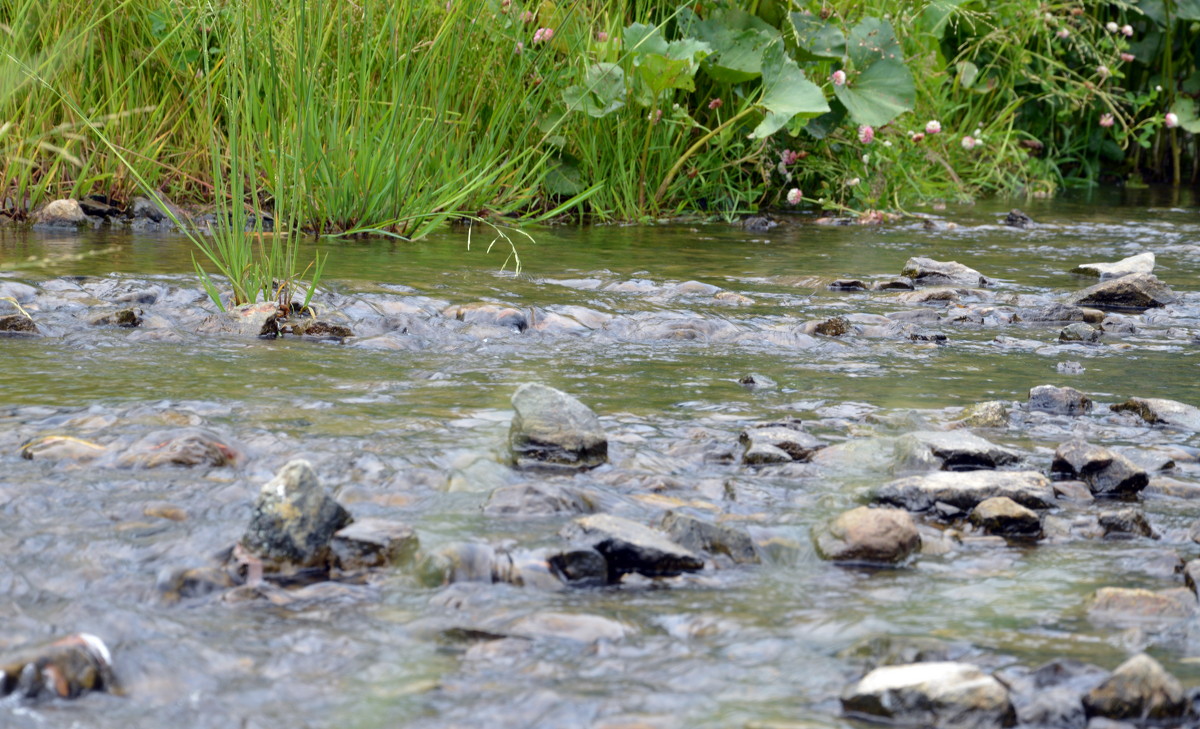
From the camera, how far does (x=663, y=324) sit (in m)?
3.26

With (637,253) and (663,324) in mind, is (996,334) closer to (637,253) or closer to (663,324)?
(663,324)

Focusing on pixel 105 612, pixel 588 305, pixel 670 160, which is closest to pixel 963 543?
pixel 105 612

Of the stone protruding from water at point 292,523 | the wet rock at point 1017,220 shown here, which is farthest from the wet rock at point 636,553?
the wet rock at point 1017,220

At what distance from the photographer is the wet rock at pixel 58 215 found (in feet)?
15.8

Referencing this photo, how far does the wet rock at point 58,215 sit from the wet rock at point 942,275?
10.8 feet

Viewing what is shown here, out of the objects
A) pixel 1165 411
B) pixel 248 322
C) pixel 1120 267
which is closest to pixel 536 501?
pixel 1165 411

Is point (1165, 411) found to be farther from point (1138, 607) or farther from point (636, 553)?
point (636, 553)

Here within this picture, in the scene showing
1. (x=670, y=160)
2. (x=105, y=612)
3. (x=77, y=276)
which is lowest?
(x=105, y=612)

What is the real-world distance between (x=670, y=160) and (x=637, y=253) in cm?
127

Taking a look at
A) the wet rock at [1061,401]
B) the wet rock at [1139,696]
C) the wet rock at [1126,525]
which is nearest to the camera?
the wet rock at [1139,696]

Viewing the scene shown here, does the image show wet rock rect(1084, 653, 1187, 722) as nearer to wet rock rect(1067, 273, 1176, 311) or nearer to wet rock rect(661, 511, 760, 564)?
wet rock rect(661, 511, 760, 564)

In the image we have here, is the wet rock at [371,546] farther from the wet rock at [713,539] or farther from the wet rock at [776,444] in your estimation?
the wet rock at [776,444]

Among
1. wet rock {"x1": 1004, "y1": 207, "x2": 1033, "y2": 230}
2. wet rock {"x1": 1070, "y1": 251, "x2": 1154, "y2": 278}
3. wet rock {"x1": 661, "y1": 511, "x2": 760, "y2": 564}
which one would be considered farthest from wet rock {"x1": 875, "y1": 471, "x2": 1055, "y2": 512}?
wet rock {"x1": 1004, "y1": 207, "x2": 1033, "y2": 230}

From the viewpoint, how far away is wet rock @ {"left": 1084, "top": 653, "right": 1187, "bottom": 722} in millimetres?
1225
